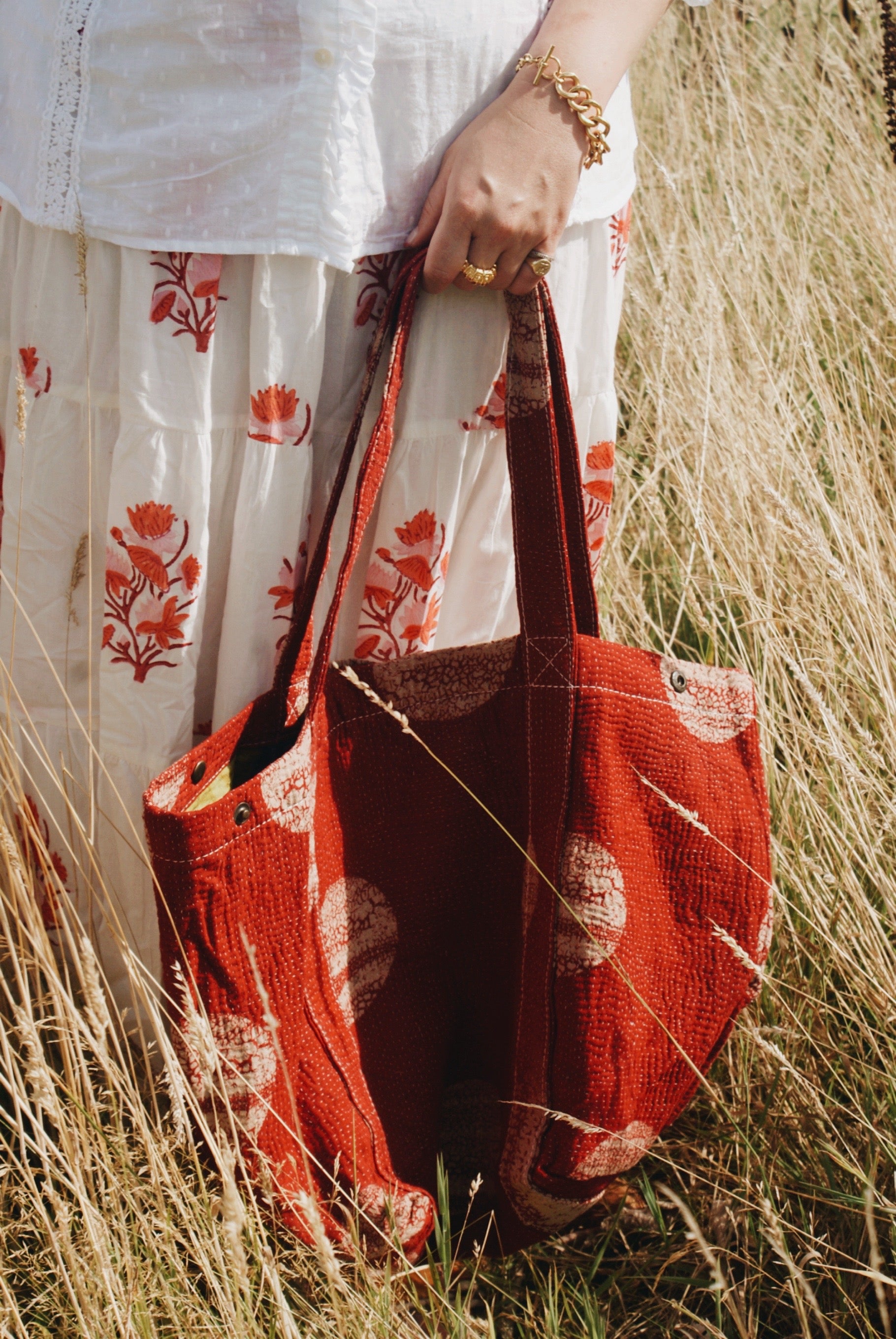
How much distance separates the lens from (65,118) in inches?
31.8

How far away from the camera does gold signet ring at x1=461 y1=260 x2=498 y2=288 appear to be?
0.83m

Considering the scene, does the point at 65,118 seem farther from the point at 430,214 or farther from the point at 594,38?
the point at 594,38

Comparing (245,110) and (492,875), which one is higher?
(245,110)

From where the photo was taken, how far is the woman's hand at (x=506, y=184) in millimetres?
792

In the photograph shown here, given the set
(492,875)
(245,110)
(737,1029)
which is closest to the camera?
(245,110)

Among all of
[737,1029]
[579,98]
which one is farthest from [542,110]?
[737,1029]

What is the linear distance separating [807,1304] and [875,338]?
1383 mm

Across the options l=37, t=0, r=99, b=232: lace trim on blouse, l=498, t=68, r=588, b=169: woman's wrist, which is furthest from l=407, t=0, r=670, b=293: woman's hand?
l=37, t=0, r=99, b=232: lace trim on blouse

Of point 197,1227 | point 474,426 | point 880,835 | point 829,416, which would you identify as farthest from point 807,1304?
point 829,416

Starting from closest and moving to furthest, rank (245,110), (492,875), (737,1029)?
(245,110)
(492,875)
(737,1029)

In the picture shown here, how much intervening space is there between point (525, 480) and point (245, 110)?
368 millimetres

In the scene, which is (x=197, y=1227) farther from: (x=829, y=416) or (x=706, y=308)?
(x=706, y=308)

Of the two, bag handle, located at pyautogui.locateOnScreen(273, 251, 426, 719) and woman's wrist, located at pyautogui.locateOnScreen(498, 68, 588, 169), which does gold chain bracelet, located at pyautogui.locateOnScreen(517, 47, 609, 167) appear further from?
bag handle, located at pyautogui.locateOnScreen(273, 251, 426, 719)

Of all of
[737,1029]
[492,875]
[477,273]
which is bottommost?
[737,1029]
